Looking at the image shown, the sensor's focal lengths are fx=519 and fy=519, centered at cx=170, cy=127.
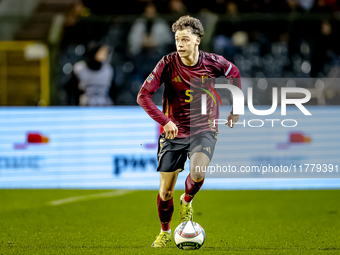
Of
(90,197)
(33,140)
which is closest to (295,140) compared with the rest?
(90,197)

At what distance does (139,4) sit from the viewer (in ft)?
33.1

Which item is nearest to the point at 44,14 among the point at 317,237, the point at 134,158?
the point at 134,158

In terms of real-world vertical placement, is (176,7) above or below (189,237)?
above

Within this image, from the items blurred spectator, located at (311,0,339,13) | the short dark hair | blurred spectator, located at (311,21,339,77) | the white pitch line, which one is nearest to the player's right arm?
the short dark hair

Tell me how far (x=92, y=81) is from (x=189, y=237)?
17.4 feet

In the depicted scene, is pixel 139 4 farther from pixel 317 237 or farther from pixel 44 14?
pixel 317 237

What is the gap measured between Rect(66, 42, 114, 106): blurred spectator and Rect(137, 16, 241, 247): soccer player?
4.48m

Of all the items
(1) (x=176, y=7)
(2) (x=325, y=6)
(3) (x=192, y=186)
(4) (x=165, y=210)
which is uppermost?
(2) (x=325, y=6)

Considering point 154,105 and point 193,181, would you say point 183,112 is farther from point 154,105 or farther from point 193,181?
point 193,181

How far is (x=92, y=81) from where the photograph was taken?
30.0 ft

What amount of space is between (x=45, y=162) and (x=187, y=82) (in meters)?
4.53

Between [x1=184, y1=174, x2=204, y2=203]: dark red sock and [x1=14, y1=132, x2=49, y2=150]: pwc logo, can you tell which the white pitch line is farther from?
[x1=184, y1=174, x2=204, y2=203]: dark red sock

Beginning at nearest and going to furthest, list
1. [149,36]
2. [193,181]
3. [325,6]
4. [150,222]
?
[193,181]
[150,222]
[149,36]
[325,6]

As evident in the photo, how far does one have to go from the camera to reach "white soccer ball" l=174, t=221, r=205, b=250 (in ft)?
14.4
